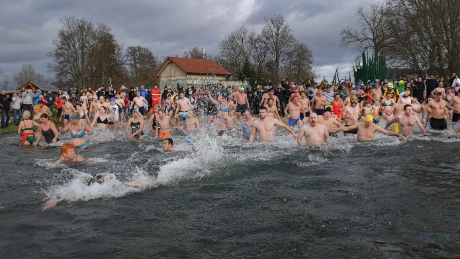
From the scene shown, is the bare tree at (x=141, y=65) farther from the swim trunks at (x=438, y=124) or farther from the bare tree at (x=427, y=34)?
the swim trunks at (x=438, y=124)

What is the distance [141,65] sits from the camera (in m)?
54.5

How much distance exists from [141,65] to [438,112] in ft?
159

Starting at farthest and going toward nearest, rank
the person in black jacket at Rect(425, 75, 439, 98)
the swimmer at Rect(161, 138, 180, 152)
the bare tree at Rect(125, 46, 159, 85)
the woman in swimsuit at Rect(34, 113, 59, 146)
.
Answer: the bare tree at Rect(125, 46, 159, 85), the person in black jacket at Rect(425, 75, 439, 98), the woman in swimsuit at Rect(34, 113, 59, 146), the swimmer at Rect(161, 138, 180, 152)

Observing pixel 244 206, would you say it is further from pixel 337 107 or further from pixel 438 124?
pixel 438 124

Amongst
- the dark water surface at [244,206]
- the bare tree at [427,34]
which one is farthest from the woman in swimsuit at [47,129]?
the bare tree at [427,34]

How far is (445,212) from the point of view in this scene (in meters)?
4.48

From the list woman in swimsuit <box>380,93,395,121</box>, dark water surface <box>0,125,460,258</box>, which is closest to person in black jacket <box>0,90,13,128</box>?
dark water surface <box>0,125,460,258</box>

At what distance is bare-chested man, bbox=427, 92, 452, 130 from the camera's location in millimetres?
10875

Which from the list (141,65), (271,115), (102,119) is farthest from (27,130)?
(141,65)

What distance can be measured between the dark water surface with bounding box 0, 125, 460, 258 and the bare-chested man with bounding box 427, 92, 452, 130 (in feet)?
9.15

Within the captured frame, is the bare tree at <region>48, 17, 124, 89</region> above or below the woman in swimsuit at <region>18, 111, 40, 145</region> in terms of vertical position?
above

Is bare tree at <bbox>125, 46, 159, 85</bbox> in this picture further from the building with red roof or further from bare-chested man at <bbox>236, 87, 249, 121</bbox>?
bare-chested man at <bbox>236, 87, 249, 121</bbox>

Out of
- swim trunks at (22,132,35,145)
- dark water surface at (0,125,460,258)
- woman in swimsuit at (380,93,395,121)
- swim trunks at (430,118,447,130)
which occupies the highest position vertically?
woman in swimsuit at (380,93,395,121)

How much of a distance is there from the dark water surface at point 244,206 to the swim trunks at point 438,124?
9.17 feet
